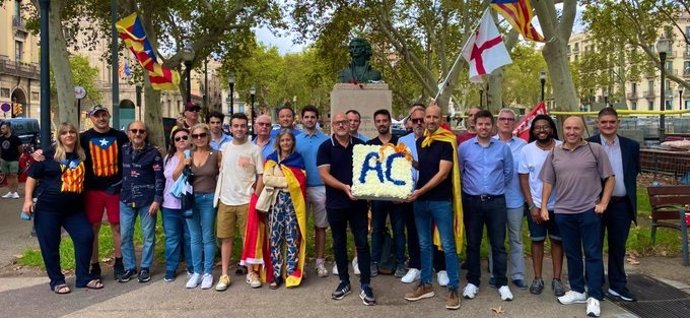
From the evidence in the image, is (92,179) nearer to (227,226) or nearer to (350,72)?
(227,226)

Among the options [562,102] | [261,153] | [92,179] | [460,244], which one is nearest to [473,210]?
[460,244]

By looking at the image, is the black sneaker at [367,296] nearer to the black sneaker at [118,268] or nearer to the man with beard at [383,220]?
the man with beard at [383,220]

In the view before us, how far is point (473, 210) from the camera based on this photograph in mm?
5578

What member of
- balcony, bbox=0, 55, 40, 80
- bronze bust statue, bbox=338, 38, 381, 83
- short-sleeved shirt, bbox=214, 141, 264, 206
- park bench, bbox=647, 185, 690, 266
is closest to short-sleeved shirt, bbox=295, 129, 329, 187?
short-sleeved shirt, bbox=214, 141, 264, 206

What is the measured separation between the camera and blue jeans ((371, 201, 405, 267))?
20.2ft

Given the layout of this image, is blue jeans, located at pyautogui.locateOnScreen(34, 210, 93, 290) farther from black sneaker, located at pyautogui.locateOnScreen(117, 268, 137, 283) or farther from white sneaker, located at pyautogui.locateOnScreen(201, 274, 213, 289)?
white sneaker, located at pyautogui.locateOnScreen(201, 274, 213, 289)

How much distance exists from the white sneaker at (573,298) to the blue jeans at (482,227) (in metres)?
0.55

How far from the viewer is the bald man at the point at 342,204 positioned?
18.3 ft

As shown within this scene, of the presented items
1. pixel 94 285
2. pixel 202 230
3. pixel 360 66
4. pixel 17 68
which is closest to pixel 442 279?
pixel 202 230

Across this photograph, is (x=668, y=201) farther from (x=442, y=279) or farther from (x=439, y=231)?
(x=439, y=231)

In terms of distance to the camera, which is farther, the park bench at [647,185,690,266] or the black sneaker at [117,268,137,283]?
the park bench at [647,185,690,266]

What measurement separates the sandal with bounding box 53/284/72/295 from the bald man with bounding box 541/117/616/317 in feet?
16.0

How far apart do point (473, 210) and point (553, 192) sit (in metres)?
0.79

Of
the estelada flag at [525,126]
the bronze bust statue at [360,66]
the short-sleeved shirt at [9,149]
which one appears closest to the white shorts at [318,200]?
the estelada flag at [525,126]
